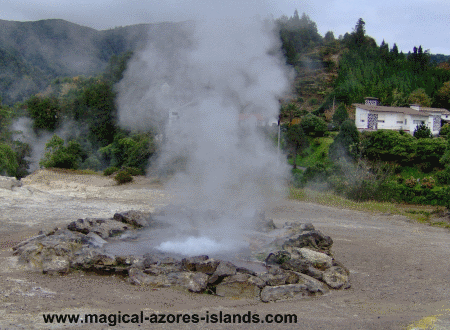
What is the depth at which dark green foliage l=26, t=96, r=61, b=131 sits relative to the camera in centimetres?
3303

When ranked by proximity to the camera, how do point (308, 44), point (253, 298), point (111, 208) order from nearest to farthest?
point (253, 298) < point (111, 208) < point (308, 44)

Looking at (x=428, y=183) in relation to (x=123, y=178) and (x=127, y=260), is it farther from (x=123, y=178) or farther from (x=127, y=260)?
(x=127, y=260)

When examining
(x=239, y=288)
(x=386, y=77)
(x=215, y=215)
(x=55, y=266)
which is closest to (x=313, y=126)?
(x=386, y=77)

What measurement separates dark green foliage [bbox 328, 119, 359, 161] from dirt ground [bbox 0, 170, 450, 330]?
1379cm

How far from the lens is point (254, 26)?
30.9 ft

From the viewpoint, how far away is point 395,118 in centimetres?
3247

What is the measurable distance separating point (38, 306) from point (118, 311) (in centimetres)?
110

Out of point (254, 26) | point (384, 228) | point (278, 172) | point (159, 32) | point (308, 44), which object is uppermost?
point (308, 44)

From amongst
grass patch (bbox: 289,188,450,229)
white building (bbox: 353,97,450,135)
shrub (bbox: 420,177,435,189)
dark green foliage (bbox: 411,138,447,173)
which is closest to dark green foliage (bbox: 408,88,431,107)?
white building (bbox: 353,97,450,135)

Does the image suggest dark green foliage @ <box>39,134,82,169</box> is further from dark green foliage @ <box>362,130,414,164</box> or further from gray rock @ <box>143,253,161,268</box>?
dark green foliage @ <box>362,130,414,164</box>

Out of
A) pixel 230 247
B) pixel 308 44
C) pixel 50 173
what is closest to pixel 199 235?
pixel 230 247

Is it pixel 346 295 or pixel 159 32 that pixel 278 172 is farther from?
pixel 346 295

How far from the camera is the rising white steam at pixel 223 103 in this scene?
9.59m

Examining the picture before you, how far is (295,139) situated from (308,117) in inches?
221
